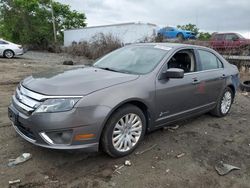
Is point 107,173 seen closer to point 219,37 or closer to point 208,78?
point 208,78

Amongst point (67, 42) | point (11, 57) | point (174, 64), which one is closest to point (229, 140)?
point (174, 64)

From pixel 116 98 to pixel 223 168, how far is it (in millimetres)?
1763

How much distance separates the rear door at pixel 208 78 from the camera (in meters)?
4.95

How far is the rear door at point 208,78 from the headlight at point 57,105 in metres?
2.51

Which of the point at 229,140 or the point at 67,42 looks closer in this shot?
the point at 229,140

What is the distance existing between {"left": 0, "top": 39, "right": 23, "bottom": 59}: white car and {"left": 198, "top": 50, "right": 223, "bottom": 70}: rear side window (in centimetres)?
1660

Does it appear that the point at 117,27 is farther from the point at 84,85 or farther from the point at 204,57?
the point at 84,85

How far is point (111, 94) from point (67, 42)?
111ft

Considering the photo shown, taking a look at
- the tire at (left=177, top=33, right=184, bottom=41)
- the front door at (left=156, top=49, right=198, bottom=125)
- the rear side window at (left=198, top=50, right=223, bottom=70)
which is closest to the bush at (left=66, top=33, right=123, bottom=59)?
Result: the tire at (left=177, top=33, right=184, bottom=41)

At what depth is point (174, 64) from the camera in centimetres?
473

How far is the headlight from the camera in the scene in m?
3.20

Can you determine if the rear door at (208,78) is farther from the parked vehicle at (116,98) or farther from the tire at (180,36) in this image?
the tire at (180,36)

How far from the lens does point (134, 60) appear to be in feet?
14.8

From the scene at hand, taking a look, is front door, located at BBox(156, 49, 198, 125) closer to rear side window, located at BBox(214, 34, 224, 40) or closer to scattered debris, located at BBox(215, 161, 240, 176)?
scattered debris, located at BBox(215, 161, 240, 176)
